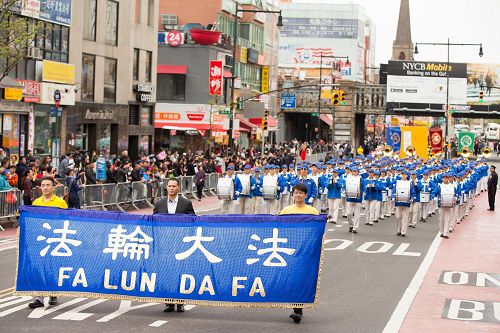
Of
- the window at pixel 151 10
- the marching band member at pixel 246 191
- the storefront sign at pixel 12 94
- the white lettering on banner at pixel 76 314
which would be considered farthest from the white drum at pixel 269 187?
the window at pixel 151 10

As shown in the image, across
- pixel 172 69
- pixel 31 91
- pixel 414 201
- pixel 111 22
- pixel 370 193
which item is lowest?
pixel 414 201

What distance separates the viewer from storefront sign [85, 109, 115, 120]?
48062mm

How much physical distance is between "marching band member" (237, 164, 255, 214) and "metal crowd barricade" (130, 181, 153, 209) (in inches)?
211

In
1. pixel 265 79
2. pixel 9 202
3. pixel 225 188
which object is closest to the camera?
pixel 9 202

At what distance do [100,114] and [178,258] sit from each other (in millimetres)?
36899

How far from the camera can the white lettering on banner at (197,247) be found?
13.1m

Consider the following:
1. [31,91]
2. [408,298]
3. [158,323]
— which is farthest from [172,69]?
[158,323]

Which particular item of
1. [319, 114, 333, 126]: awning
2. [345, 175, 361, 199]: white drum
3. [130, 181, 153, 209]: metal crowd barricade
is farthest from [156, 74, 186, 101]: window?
[319, 114, 333, 126]: awning

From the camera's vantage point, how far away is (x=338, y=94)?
58.9 metres

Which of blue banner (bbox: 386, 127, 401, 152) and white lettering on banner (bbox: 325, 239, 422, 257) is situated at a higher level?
blue banner (bbox: 386, 127, 401, 152)

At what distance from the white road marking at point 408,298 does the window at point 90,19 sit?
28.1m

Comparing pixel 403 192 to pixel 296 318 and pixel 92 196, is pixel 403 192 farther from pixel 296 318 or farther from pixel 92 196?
pixel 296 318

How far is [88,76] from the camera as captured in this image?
159ft

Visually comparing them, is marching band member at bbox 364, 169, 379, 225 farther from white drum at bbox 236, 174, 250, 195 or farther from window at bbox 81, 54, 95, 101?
window at bbox 81, 54, 95, 101
